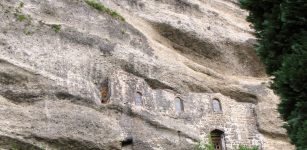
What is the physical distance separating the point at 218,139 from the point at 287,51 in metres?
17.6

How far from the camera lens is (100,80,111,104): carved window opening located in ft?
83.7

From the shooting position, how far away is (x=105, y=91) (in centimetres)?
2598

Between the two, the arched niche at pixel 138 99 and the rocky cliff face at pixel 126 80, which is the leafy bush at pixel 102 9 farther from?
the arched niche at pixel 138 99

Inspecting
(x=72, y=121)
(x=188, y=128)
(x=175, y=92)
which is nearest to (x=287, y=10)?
(x=72, y=121)

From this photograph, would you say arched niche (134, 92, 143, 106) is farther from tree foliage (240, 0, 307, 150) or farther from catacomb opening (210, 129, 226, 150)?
tree foliage (240, 0, 307, 150)

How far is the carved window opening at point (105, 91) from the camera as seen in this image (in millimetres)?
25525

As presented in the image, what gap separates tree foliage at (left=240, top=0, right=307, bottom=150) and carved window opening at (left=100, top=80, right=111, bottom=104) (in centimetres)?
1457

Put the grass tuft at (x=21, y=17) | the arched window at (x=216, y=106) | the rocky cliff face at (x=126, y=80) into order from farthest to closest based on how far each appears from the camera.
Result: 1. the arched window at (x=216, y=106)
2. the grass tuft at (x=21, y=17)
3. the rocky cliff face at (x=126, y=80)

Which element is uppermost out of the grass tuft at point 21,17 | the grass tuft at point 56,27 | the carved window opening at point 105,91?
the grass tuft at point 21,17

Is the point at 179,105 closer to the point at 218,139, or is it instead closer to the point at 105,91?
the point at 218,139

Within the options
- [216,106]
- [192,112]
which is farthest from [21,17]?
[216,106]

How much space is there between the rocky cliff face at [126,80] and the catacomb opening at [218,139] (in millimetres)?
155

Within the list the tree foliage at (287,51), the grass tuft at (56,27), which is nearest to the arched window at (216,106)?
the grass tuft at (56,27)

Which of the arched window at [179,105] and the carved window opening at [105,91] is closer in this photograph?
the carved window opening at [105,91]
